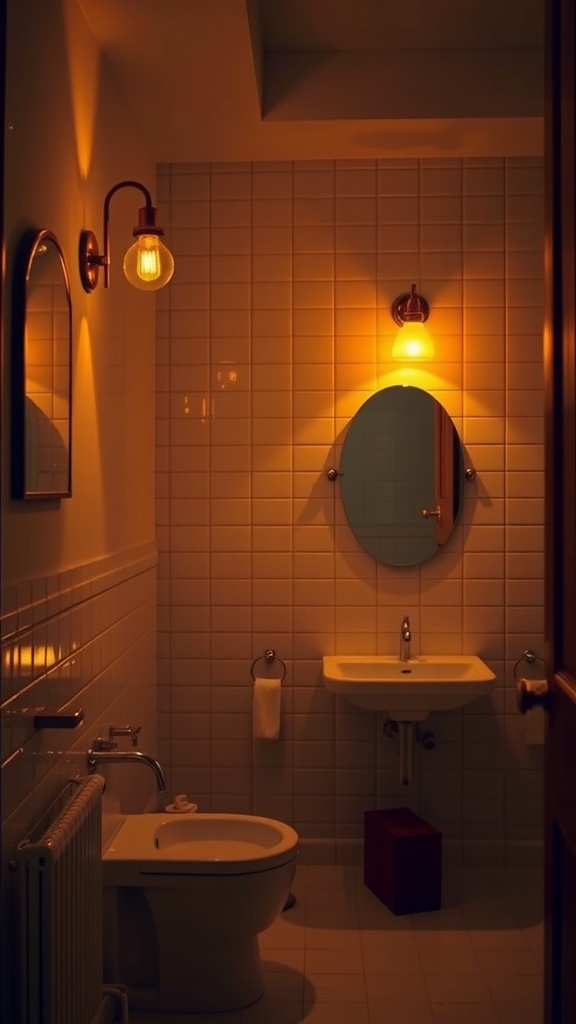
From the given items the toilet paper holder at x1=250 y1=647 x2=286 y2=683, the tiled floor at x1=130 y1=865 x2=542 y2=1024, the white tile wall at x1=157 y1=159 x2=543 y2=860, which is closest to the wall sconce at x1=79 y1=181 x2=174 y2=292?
the white tile wall at x1=157 y1=159 x2=543 y2=860

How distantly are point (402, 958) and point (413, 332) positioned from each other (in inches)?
82.7

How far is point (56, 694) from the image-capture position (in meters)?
2.15

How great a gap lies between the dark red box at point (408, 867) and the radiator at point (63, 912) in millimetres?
1234

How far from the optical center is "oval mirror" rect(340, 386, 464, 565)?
3615mm

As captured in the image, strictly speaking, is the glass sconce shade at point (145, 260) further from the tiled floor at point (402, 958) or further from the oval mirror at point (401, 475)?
the tiled floor at point (402, 958)

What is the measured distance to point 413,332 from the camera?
11.4 feet

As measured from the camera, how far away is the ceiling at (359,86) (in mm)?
2965

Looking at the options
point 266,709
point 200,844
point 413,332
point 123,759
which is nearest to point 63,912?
point 123,759

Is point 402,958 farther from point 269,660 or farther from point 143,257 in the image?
point 143,257

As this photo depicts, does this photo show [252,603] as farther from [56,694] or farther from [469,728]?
[56,694]

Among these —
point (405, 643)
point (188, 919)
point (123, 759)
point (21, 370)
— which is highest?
point (21, 370)

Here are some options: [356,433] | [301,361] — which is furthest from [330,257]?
[356,433]

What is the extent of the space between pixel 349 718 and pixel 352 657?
0.24 meters

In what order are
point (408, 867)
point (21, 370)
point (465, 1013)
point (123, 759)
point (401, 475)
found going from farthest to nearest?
point (401, 475) → point (408, 867) → point (465, 1013) → point (123, 759) → point (21, 370)
